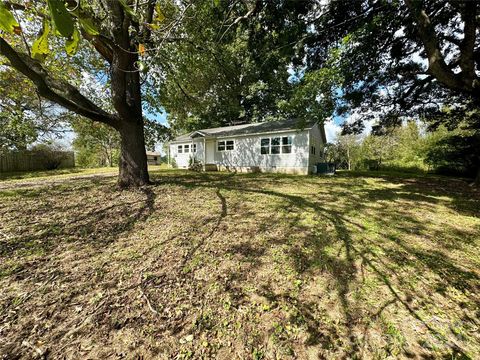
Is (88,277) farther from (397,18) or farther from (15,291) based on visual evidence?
(397,18)

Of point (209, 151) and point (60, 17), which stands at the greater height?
point (209, 151)

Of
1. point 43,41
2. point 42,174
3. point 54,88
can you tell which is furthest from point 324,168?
point 42,174

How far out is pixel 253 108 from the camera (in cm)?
2248

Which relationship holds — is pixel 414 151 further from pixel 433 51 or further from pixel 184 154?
pixel 184 154

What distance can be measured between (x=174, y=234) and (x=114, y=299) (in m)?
1.44

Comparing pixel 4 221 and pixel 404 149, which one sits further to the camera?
pixel 404 149

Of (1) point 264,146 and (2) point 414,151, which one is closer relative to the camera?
(1) point 264,146

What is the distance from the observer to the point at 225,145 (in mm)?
16000

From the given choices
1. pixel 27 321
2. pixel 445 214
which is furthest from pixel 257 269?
pixel 445 214

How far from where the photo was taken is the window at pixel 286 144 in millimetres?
12969

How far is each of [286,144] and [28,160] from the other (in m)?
19.7

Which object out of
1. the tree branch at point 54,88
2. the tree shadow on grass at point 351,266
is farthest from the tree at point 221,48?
the tree shadow on grass at point 351,266

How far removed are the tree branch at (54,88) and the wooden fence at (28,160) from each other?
1528 centimetres

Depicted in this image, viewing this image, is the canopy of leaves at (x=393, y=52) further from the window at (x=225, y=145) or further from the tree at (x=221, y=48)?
the window at (x=225, y=145)
